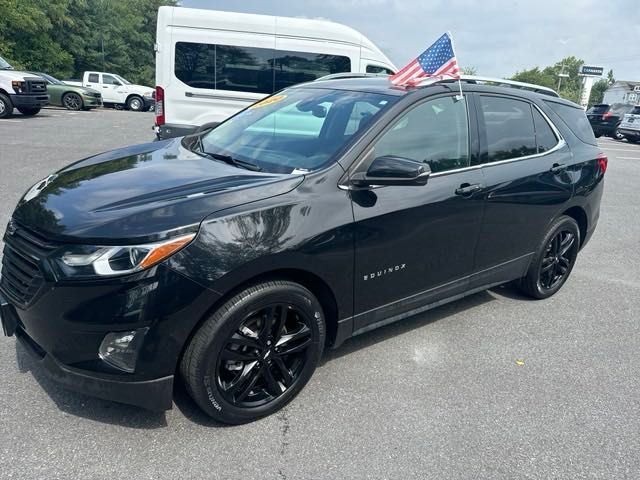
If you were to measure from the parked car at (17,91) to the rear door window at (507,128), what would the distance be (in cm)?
1515

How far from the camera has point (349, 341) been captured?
345 cm

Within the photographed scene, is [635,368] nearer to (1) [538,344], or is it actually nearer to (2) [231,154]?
(1) [538,344]

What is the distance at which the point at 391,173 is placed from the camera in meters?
2.66

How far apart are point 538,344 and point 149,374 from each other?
9.01 feet

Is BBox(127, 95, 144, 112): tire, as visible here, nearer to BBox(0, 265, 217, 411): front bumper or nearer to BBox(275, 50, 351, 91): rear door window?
BBox(275, 50, 351, 91): rear door window

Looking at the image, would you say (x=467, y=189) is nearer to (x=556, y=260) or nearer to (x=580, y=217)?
(x=556, y=260)

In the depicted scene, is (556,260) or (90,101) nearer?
(556,260)

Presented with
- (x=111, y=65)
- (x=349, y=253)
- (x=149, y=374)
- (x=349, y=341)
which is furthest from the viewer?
(x=111, y=65)

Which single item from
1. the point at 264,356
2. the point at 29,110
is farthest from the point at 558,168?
the point at 29,110

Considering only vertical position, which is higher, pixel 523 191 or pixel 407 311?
pixel 523 191

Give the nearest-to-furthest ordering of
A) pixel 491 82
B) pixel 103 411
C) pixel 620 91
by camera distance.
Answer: pixel 103 411 < pixel 491 82 < pixel 620 91

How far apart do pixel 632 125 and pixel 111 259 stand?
2496 centimetres

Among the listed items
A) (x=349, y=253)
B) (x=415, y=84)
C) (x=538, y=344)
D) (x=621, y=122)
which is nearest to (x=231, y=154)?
(x=349, y=253)

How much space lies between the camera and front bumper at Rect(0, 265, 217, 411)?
6.91 ft
